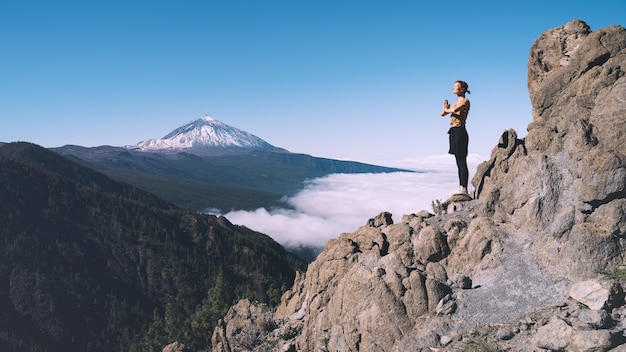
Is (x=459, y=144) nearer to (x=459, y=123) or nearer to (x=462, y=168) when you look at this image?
(x=459, y=123)

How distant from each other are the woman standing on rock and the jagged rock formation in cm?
232

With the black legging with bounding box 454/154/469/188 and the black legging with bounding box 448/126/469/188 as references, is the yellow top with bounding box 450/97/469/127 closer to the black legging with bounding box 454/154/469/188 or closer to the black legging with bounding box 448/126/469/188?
the black legging with bounding box 448/126/469/188

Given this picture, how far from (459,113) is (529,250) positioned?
7.45 m

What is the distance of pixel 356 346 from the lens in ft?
58.9

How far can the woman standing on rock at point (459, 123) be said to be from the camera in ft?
67.1

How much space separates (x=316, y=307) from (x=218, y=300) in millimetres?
55376

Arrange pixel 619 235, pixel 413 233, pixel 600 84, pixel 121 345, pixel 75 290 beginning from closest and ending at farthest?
pixel 619 235 → pixel 600 84 → pixel 413 233 → pixel 121 345 → pixel 75 290

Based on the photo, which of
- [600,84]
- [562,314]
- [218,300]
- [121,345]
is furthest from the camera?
[121,345]

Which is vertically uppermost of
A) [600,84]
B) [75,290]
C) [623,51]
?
[623,51]

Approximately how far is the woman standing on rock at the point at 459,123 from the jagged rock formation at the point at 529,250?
2317 mm

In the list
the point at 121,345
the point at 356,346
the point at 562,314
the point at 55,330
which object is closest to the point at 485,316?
the point at 562,314

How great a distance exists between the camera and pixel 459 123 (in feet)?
68.9

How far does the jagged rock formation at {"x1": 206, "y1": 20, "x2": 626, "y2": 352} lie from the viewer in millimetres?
14125

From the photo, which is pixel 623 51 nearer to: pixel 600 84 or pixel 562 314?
pixel 600 84
